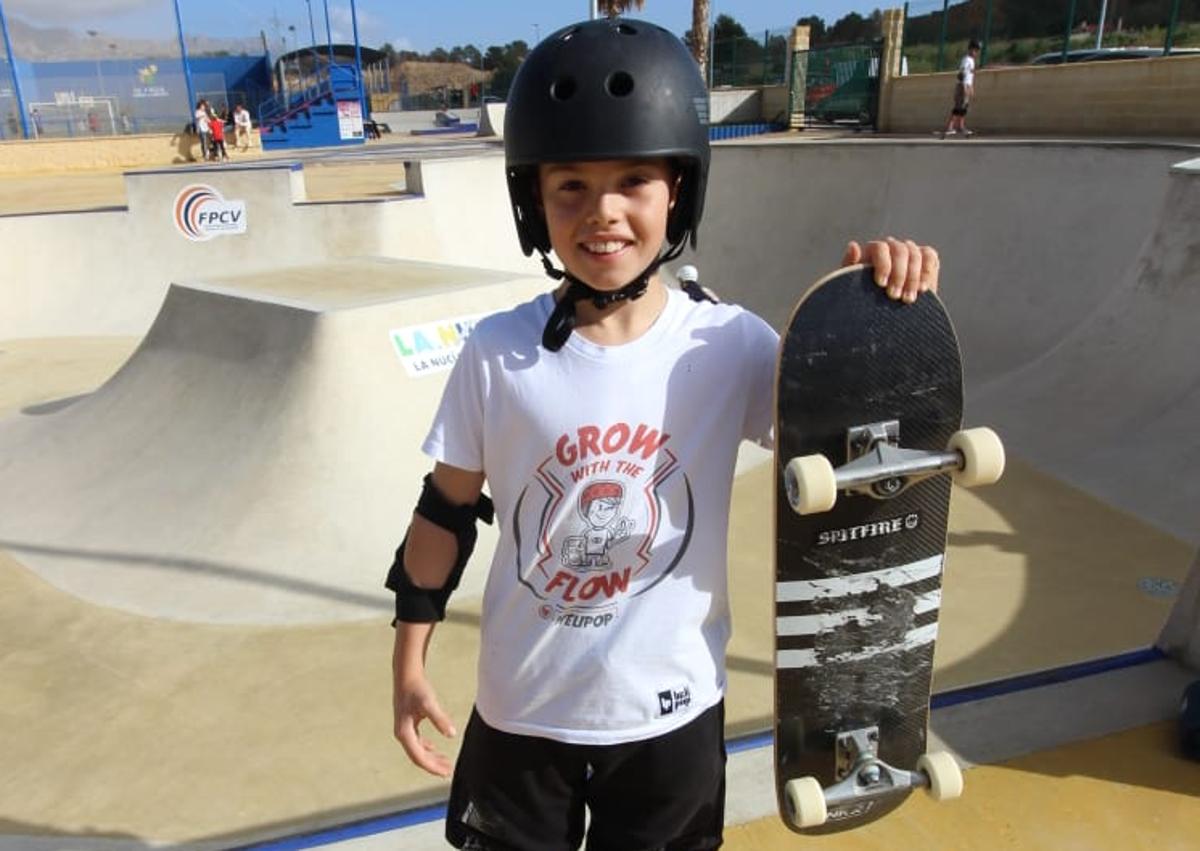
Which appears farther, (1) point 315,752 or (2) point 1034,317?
(2) point 1034,317

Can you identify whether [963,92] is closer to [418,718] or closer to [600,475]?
[600,475]

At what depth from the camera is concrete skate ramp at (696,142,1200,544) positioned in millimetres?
6598

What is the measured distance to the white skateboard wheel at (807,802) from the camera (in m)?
1.75

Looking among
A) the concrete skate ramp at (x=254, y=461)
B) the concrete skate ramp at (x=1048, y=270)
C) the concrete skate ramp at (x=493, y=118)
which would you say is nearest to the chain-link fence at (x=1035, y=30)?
the concrete skate ramp at (x=1048, y=270)

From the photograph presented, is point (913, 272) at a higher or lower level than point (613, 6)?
lower

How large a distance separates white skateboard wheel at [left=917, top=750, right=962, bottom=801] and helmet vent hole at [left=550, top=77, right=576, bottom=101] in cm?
157

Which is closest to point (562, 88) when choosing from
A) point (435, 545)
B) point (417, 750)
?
point (435, 545)

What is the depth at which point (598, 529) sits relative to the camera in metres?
1.53

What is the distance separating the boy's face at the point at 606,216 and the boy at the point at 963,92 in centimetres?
1694

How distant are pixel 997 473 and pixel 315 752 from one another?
326 cm

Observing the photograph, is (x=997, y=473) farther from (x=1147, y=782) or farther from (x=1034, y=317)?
(x=1034, y=317)

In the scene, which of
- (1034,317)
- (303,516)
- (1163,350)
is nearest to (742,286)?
(1034,317)

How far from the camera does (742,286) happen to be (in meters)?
14.5

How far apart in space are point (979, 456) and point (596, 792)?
3.20ft
